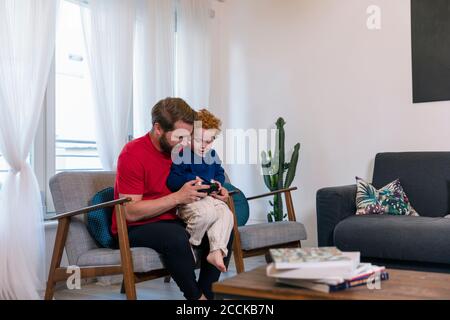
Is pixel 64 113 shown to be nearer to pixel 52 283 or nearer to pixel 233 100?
pixel 52 283

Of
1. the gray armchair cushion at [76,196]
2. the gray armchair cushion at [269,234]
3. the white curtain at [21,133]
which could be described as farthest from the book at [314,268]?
the white curtain at [21,133]

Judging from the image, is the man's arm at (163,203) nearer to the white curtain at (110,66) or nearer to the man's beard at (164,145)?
the man's beard at (164,145)

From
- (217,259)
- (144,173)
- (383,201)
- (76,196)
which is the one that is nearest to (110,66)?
(76,196)

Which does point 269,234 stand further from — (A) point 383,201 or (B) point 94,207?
(B) point 94,207

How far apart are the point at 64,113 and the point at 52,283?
1.34 metres

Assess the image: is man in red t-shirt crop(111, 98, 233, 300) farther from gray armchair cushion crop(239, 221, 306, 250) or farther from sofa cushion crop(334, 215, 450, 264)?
sofa cushion crop(334, 215, 450, 264)

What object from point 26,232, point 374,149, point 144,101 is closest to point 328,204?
point 374,149

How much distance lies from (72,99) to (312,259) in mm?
2402

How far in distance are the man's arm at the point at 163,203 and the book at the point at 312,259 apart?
0.75m

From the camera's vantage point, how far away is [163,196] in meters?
2.36

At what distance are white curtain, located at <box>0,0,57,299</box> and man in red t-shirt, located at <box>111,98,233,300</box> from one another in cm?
69

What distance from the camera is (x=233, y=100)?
181 inches

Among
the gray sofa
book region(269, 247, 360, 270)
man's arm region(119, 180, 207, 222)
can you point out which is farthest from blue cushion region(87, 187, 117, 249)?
the gray sofa

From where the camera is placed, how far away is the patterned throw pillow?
3.20m
